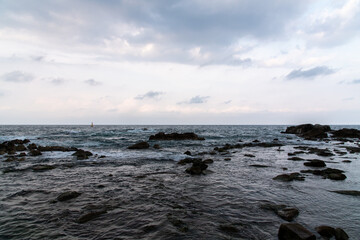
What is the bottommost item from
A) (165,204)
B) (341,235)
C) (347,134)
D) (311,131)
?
(165,204)

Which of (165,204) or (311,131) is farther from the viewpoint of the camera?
(311,131)

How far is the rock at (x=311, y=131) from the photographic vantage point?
168 ft

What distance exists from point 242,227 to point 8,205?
29.2ft

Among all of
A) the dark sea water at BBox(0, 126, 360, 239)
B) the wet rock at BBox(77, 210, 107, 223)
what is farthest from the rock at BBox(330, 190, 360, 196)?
the wet rock at BBox(77, 210, 107, 223)

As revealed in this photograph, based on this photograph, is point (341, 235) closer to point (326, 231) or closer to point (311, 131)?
point (326, 231)

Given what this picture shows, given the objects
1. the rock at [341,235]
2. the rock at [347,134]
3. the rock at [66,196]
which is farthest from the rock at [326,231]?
the rock at [347,134]

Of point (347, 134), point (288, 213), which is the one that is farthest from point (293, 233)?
point (347, 134)

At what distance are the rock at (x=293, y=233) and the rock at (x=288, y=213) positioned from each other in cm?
140

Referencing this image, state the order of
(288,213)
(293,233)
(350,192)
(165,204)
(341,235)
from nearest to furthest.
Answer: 1. (293,233)
2. (341,235)
3. (288,213)
4. (165,204)
5. (350,192)

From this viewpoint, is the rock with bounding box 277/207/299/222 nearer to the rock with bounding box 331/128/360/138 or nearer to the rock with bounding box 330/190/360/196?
the rock with bounding box 330/190/360/196

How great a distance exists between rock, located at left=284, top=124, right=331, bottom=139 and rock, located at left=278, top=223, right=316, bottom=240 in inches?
2168

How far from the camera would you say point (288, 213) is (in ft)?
23.0

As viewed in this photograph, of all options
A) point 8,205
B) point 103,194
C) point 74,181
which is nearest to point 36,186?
point 74,181

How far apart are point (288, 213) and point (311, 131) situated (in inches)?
2282
